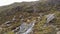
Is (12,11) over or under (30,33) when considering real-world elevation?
over

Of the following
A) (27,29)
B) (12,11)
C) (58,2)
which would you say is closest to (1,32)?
(27,29)

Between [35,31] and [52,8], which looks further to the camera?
→ [52,8]

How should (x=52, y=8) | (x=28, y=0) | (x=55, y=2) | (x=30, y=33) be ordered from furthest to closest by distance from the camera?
(x=28, y=0) → (x=55, y=2) → (x=52, y=8) → (x=30, y=33)

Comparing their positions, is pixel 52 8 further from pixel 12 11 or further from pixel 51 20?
pixel 51 20

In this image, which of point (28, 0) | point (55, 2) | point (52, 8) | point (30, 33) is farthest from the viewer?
point (28, 0)

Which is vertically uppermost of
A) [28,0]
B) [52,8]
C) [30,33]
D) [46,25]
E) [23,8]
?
[28,0]

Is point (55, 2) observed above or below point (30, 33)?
above

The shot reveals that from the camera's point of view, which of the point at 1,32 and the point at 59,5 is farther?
the point at 59,5

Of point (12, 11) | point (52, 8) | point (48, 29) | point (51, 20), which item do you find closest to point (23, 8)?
point (12, 11)

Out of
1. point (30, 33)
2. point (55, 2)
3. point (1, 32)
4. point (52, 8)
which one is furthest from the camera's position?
point (55, 2)

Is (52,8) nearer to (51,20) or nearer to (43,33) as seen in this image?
(51,20)
